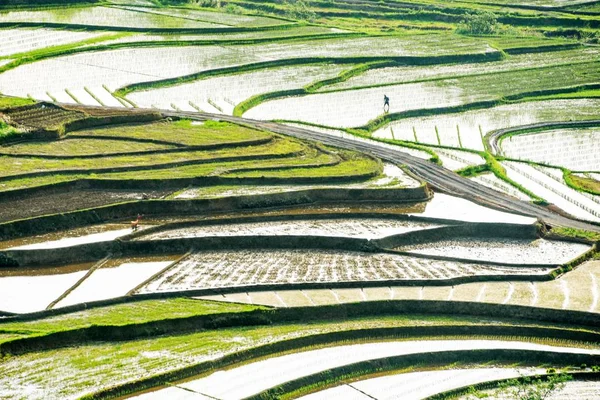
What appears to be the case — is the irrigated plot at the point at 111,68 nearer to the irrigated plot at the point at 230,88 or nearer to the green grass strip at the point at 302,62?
the green grass strip at the point at 302,62

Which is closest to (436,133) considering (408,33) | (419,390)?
(408,33)

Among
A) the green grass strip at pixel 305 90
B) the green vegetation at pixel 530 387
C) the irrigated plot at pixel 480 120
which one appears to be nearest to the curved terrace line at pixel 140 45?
the green grass strip at pixel 305 90

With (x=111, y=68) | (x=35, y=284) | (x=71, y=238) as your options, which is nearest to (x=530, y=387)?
(x=35, y=284)

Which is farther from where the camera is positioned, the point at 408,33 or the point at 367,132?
the point at 408,33

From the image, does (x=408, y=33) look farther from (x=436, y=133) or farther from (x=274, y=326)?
(x=274, y=326)

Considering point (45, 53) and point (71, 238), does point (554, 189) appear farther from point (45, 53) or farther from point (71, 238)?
point (45, 53)

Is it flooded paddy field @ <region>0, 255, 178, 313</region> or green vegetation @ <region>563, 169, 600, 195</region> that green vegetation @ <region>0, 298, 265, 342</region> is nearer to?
flooded paddy field @ <region>0, 255, 178, 313</region>
